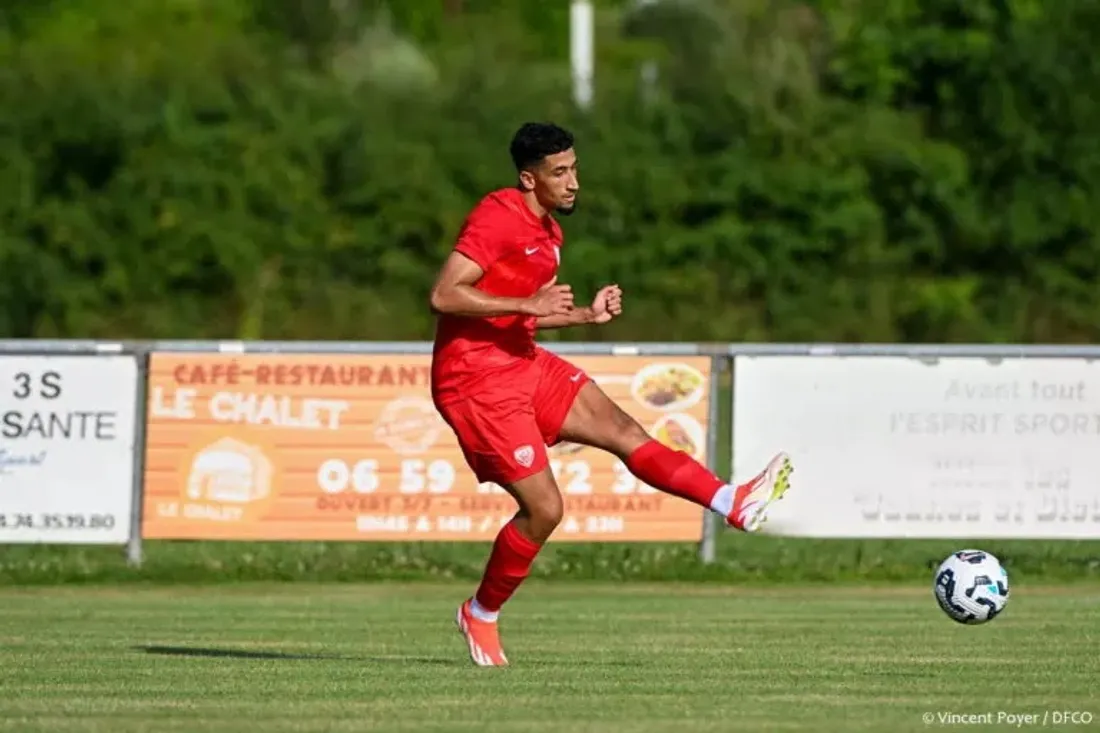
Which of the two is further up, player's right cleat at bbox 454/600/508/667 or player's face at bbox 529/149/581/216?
player's face at bbox 529/149/581/216

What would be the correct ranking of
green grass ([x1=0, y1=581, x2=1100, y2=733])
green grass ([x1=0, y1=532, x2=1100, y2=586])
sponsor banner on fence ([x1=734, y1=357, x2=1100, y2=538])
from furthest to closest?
green grass ([x1=0, y1=532, x2=1100, y2=586]) < sponsor banner on fence ([x1=734, y1=357, x2=1100, y2=538]) < green grass ([x1=0, y1=581, x2=1100, y2=733])

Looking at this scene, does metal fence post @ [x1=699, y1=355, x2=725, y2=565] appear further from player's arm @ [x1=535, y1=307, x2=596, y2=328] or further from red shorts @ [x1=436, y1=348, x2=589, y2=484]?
player's arm @ [x1=535, y1=307, x2=596, y2=328]

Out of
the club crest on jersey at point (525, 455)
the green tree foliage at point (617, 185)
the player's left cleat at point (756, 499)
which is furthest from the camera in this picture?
the green tree foliage at point (617, 185)

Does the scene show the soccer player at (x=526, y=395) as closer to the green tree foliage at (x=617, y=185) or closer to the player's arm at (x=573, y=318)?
the player's arm at (x=573, y=318)

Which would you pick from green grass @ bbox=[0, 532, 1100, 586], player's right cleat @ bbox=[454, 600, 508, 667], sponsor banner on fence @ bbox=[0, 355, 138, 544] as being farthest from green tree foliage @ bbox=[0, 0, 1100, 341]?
player's right cleat @ bbox=[454, 600, 508, 667]

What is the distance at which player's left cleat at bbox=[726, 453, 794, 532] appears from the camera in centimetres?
1057

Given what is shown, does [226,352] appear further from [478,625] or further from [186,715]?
[186,715]

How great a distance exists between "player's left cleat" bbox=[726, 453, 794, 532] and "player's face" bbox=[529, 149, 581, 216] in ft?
4.72

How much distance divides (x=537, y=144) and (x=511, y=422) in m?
1.22

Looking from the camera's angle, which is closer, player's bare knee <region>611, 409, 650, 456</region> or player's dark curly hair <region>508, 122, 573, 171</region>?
player's dark curly hair <region>508, 122, 573, 171</region>

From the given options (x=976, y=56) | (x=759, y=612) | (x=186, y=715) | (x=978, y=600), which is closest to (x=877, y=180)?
(x=976, y=56)

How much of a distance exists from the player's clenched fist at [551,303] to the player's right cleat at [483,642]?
1.57 m

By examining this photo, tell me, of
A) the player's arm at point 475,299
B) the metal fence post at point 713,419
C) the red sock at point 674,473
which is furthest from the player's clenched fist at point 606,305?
the metal fence post at point 713,419

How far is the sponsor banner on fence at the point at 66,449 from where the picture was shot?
17.1 m
